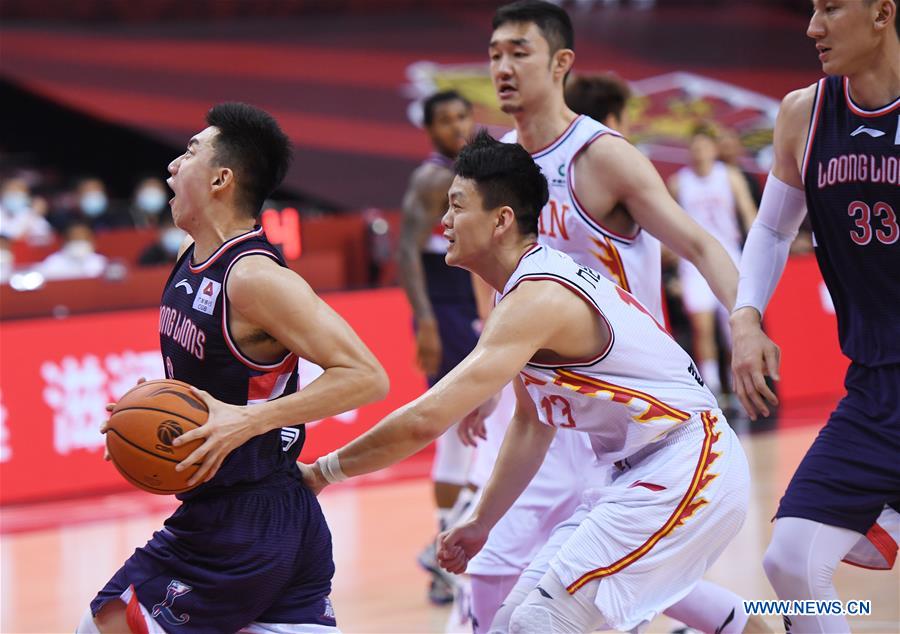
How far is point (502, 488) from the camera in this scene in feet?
12.9

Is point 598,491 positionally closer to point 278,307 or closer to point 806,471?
point 806,471

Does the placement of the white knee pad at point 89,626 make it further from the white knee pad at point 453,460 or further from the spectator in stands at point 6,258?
the spectator in stands at point 6,258

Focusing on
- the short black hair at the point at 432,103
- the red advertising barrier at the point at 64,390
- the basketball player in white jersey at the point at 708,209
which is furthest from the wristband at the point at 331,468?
the basketball player in white jersey at the point at 708,209

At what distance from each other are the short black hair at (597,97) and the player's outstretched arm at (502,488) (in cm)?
189

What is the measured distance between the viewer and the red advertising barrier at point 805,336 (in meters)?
11.6

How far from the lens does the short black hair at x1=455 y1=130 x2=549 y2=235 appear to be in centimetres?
372

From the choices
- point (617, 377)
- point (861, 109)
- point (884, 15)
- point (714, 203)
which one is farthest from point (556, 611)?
point (714, 203)

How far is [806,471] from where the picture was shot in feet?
12.3

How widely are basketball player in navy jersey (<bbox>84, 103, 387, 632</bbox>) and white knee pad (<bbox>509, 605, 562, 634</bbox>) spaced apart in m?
0.49

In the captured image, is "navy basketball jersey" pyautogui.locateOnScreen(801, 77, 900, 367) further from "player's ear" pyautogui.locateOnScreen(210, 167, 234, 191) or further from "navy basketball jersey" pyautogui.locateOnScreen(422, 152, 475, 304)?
"navy basketball jersey" pyautogui.locateOnScreen(422, 152, 475, 304)

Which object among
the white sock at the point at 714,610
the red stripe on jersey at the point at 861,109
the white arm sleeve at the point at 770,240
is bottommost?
the white sock at the point at 714,610

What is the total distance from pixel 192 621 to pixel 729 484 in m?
A: 1.46

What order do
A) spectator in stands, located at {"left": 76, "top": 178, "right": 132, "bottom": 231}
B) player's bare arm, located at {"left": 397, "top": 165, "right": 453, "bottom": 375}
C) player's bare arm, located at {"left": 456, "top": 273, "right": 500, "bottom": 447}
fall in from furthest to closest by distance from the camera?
spectator in stands, located at {"left": 76, "top": 178, "right": 132, "bottom": 231} → player's bare arm, located at {"left": 397, "top": 165, "right": 453, "bottom": 375} → player's bare arm, located at {"left": 456, "top": 273, "right": 500, "bottom": 447}

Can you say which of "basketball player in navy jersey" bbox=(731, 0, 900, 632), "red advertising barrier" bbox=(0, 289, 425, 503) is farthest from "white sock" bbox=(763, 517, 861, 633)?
"red advertising barrier" bbox=(0, 289, 425, 503)
